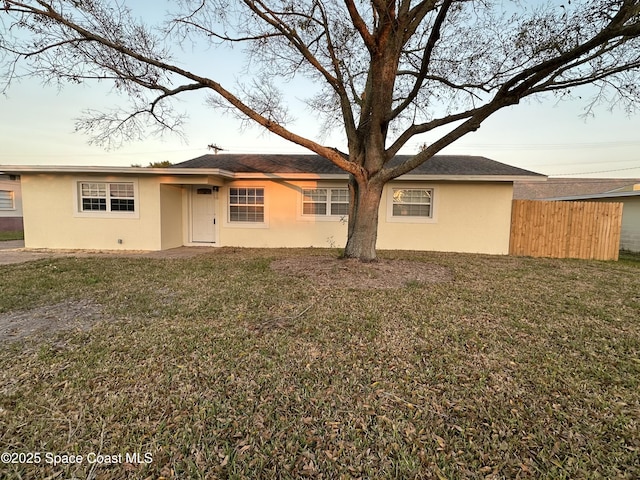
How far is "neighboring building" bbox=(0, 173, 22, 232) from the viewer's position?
1617 centimetres

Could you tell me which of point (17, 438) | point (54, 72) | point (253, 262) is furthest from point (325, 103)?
point (17, 438)

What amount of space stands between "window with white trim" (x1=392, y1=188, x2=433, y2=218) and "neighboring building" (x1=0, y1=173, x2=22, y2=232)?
20203 mm

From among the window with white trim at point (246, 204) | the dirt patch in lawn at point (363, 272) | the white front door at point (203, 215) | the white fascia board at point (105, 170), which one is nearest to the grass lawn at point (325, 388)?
the dirt patch in lawn at point (363, 272)

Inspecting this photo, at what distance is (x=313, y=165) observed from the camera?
11.1m

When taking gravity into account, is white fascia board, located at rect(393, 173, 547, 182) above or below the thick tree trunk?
above

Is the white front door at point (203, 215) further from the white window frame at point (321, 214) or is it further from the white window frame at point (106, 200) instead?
the white window frame at point (321, 214)

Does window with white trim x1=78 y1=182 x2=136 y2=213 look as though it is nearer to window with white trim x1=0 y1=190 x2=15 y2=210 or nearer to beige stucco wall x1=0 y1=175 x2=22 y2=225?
beige stucco wall x1=0 y1=175 x2=22 y2=225

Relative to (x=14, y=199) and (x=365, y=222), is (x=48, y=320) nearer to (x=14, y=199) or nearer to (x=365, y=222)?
(x=365, y=222)

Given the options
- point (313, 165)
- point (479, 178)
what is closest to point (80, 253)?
point (313, 165)

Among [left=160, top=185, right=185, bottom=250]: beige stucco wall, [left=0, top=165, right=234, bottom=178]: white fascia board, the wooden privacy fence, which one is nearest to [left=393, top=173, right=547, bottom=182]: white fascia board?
the wooden privacy fence

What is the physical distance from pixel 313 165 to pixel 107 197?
703 centimetres

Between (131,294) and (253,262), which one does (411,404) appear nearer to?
(131,294)

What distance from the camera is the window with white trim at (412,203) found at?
10047 millimetres

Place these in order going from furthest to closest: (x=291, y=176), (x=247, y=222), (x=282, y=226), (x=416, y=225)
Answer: (x=247, y=222) → (x=282, y=226) → (x=416, y=225) → (x=291, y=176)
